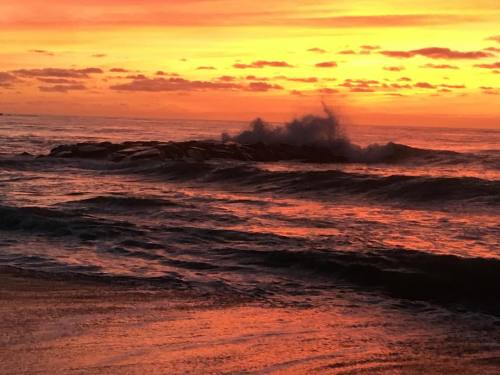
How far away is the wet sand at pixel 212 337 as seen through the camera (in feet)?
15.2

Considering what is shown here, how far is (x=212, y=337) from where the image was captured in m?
5.32

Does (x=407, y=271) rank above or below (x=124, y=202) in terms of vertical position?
below

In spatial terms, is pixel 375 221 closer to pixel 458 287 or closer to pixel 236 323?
pixel 458 287

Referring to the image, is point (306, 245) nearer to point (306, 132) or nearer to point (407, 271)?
point (407, 271)

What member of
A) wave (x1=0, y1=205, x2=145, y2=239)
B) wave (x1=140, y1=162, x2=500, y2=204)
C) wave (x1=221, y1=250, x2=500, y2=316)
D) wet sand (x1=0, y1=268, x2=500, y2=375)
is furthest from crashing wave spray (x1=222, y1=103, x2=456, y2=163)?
wet sand (x1=0, y1=268, x2=500, y2=375)

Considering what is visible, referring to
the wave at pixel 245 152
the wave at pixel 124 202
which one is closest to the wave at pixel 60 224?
the wave at pixel 124 202

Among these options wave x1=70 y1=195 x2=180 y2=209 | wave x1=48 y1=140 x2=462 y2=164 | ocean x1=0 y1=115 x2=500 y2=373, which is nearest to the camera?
ocean x1=0 y1=115 x2=500 y2=373

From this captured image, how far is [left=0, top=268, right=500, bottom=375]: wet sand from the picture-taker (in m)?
4.62

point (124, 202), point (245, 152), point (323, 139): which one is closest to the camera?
point (124, 202)

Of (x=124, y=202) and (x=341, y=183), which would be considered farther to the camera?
(x=341, y=183)

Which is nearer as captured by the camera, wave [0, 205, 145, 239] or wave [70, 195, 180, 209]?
wave [0, 205, 145, 239]

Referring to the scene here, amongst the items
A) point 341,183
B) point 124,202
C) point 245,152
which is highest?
point 245,152

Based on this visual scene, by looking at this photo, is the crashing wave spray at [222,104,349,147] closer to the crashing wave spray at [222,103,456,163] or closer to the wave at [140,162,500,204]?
the crashing wave spray at [222,103,456,163]

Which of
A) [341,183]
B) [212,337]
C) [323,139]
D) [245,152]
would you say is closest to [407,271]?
[212,337]
